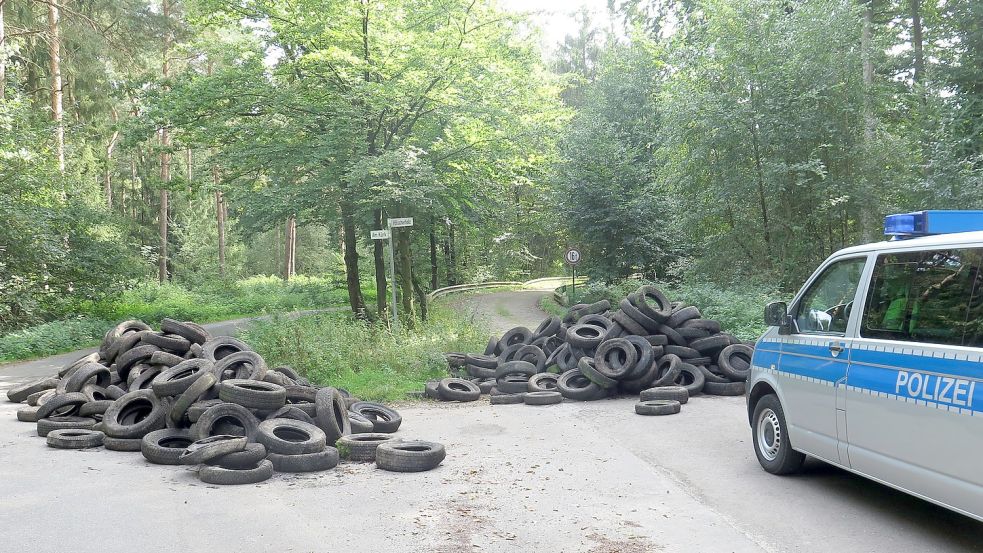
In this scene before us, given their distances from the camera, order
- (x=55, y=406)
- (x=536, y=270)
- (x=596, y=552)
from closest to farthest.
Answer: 1. (x=596, y=552)
2. (x=55, y=406)
3. (x=536, y=270)

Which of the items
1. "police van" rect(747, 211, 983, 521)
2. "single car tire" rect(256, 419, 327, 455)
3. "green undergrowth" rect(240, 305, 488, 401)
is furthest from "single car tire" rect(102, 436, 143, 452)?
"police van" rect(747, 211, 983, 521)

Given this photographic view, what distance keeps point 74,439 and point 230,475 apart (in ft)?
9.15

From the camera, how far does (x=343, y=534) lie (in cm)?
548

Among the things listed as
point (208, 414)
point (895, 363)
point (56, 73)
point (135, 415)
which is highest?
point (56, 73)

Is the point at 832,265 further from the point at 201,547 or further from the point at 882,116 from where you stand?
the point at 882,116

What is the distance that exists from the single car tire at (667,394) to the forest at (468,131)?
9.56m

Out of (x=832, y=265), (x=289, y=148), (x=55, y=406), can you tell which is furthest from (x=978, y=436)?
(x=289, y=148)

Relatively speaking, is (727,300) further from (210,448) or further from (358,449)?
(210,448)

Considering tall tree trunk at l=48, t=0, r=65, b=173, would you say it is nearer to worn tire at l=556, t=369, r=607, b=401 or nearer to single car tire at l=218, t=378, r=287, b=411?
single car tire at l=218, t=378, r=287, b=411

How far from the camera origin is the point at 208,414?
802cm

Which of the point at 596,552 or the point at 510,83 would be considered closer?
the point at 596,552

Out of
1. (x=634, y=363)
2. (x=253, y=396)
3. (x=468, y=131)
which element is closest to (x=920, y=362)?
(x=253, y=396)

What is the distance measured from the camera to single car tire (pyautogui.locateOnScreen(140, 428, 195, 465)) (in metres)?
7.74

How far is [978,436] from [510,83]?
18837mm
